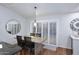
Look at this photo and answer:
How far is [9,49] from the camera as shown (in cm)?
122

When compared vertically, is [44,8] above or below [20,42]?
above

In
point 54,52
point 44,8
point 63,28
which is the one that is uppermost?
point 44,8

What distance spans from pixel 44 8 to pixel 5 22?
1.74 feet

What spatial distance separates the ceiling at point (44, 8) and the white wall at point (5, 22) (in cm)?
6

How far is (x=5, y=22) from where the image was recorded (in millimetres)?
1199

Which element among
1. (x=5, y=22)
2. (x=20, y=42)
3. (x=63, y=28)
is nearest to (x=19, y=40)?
(x=20, y=42)

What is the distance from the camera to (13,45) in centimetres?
123

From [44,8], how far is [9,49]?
0.70 m

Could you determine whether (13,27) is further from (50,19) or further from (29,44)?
(50,19)

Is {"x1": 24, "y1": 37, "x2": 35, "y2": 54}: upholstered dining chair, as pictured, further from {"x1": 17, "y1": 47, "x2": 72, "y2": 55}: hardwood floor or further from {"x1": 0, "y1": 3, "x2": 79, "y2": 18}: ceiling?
{"x1": 0, "y1": 3, "x2": 79, "y2": 18}: ceiling

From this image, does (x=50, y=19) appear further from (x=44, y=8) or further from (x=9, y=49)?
(x=9, y=49)

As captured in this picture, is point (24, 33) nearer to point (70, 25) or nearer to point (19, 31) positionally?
point (19, 31)

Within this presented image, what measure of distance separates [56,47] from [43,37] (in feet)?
0.70
